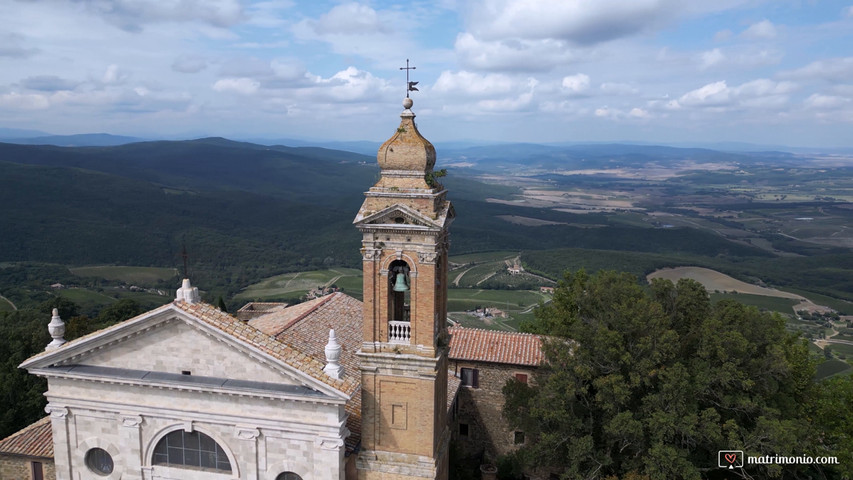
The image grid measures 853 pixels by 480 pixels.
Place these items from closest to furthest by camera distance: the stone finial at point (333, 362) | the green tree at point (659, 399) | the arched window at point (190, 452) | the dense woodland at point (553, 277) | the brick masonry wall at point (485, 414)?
1. the stone finial at point (333, 362)
2. the arched window at point (190, 452)
3. the green tree at point (659, 399)
4. the dense woodland at point (553, 277)
5. the brick masonry wall at point (485, 414)

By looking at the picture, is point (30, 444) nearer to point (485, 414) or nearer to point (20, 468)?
point (20, 468)

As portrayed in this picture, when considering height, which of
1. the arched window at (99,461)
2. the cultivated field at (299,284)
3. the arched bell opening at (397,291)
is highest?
the arched bell opening at (397,291)

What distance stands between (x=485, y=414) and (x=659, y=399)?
9.39 m

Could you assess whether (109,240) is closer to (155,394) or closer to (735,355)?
(155,394)

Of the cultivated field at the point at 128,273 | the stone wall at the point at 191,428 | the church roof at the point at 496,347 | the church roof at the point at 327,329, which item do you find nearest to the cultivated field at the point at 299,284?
the cultivated field at the point at 128,273

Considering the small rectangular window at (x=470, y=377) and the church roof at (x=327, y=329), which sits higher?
the church roof at (x=327, y=329)

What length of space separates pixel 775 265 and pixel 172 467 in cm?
14536

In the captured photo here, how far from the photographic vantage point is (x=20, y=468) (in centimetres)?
2086

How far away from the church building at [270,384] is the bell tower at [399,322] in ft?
0.11

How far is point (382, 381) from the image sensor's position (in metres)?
17.9

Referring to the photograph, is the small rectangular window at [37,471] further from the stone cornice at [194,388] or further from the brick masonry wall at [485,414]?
the brick masonry wall at [485,414]

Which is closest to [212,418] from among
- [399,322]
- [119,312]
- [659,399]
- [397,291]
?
[399,322]

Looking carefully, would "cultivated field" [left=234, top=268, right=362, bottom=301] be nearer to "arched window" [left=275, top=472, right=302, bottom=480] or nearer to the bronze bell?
"arched window" [left=275, top=472, right=302, bottom=480]

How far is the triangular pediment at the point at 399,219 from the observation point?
17016mm
